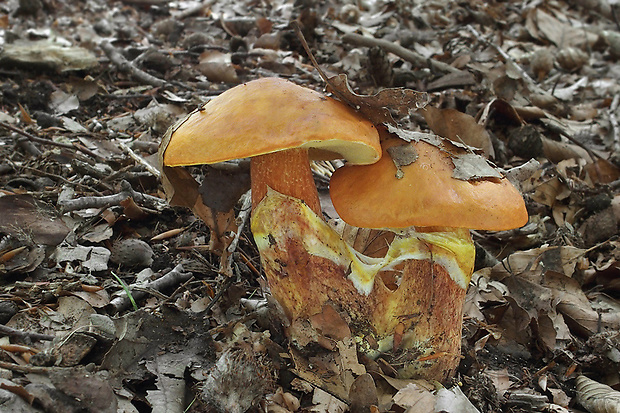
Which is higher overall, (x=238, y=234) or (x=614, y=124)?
(x=238, y=234)

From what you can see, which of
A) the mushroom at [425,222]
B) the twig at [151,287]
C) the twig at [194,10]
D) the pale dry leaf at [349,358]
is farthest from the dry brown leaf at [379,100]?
the twig at [194,10]

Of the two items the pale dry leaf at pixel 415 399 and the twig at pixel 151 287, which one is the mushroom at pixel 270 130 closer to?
the twig at pixel 151 287

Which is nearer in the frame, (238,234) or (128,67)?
(238,234)

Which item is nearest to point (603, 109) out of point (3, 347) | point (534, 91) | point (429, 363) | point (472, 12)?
point (534, 91)

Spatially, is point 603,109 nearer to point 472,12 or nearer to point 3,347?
point 472,12

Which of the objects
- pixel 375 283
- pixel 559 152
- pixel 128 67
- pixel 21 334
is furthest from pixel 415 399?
pixel 128 67

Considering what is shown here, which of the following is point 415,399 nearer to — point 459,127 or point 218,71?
point 459,127
